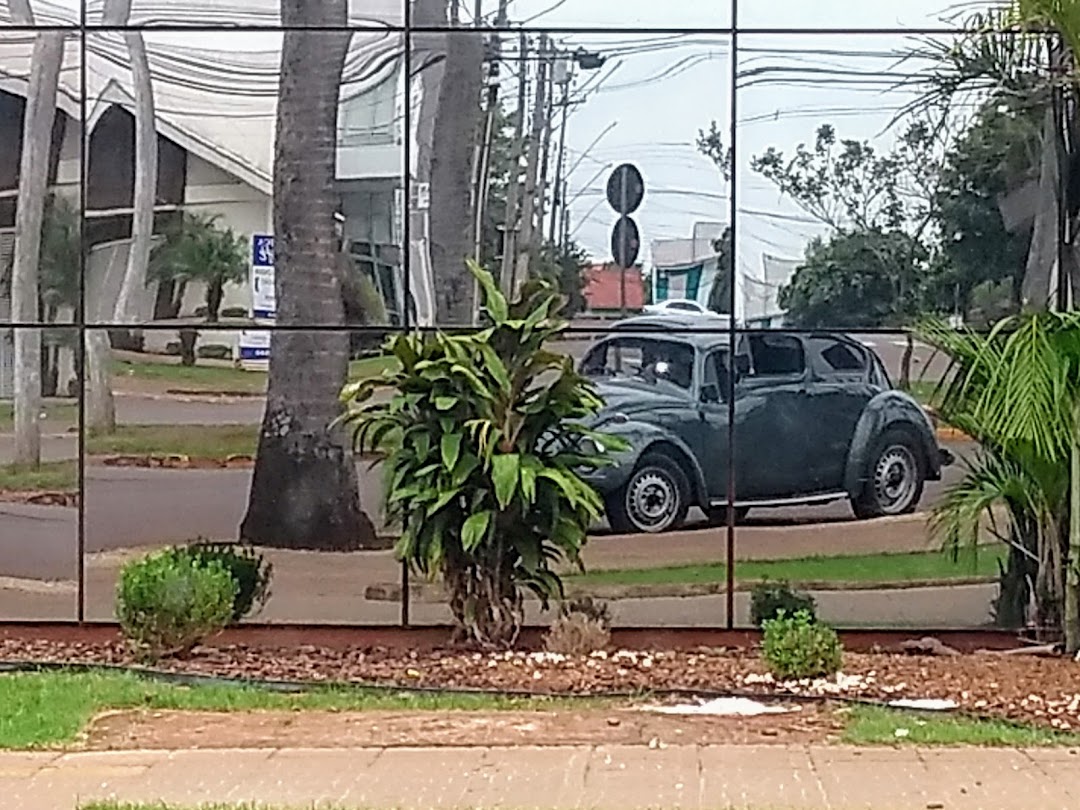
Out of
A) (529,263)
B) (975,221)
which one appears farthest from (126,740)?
(975,221)

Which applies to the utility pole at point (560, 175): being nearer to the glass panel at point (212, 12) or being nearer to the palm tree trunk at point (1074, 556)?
the glass panel at point (212, 12)

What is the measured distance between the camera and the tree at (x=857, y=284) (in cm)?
1241

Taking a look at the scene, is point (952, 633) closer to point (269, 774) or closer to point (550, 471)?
→ point (550, 471)

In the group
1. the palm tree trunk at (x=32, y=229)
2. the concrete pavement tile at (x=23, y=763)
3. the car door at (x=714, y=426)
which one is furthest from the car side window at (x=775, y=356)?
the concrete pavement tile at (x=23, y=763)

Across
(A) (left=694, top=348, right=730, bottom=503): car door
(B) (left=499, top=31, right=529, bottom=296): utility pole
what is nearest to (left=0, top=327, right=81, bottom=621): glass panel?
(B) (left=499, top=31, right=529, bottom=296): utility pole

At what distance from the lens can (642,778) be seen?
797cm

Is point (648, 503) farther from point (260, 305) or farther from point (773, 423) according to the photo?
point (260, 305)

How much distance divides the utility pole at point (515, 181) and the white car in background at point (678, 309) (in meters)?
1.02

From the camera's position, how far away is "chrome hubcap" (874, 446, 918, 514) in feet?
40.8

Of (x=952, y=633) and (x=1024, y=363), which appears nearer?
(x=1024, y=363)

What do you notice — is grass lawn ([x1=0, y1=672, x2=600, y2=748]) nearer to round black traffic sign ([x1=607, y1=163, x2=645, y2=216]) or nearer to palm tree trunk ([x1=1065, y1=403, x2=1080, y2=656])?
palm tree trunk ([x1=1065, y1=403, x2=1080, y2=656])

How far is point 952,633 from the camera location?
12.4 m

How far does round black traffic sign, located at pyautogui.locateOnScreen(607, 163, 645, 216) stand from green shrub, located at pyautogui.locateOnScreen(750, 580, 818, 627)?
9.28 feet

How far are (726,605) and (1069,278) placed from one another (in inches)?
131
